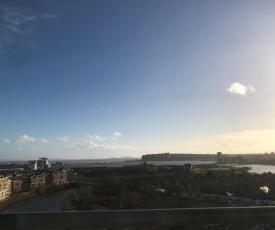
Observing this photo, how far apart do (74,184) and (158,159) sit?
9772 centimetres

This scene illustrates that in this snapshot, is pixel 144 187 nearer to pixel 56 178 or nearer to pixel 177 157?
pixel 56 178

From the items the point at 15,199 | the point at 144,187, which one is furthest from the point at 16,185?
the point at 144,187

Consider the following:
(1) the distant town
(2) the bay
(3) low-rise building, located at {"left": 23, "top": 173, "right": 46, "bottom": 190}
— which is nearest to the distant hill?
(1) the distant town

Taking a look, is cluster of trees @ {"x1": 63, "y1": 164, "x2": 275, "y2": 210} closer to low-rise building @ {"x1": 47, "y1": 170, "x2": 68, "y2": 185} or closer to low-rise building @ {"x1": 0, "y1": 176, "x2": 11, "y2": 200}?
low-rise building @ {"x1": 0, "y1": 176, "x2": 11, "y2": 200}

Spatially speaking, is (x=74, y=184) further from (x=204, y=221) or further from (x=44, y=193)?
(x=204, y=221)

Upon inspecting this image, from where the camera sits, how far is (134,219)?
101 centimetres

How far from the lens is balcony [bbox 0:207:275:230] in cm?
97

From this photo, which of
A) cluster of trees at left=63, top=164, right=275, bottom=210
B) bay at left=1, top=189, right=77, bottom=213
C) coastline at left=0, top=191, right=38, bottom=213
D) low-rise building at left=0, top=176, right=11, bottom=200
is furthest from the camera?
low-rise building at left=0, top=176, right=11, bottom=200

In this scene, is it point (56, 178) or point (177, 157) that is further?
point (177, 157)

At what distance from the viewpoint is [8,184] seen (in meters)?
37.4

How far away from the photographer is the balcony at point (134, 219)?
97 centimetres

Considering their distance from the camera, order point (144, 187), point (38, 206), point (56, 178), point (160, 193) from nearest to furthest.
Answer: point (160, 193)
point (144, 187)
point (38, 206)
point (56, 178)

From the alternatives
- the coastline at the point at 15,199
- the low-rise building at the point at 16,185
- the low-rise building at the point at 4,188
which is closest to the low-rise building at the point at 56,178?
the low-rise building at the point at 16,185

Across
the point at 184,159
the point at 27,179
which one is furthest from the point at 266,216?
the point at 184,159
